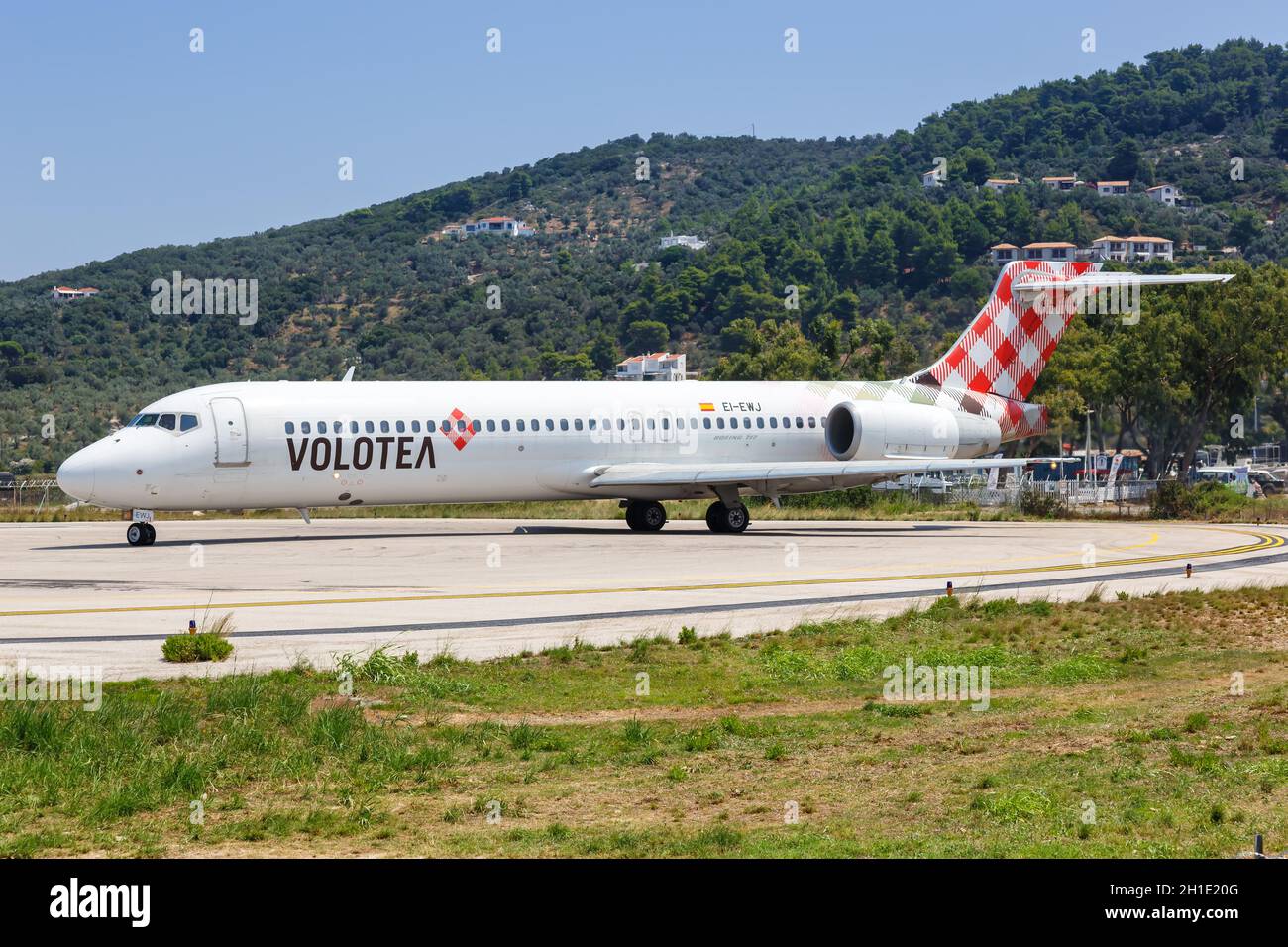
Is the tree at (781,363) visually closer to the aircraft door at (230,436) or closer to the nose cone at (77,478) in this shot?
the aircraft door at (230,436)

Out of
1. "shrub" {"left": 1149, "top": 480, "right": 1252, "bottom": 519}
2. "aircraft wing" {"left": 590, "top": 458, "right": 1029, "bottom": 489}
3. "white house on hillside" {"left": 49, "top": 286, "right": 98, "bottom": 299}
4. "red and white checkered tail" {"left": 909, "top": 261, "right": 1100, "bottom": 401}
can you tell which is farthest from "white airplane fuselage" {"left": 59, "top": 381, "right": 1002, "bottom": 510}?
"white house on hillside" {"left": 49, "top": 286, "right": 98, "bottom": 299}

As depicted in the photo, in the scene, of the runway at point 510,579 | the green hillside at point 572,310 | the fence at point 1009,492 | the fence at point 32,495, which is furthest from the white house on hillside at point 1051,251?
the runway at point 510,579

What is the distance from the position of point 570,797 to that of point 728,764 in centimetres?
176

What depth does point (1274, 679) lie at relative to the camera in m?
16.6

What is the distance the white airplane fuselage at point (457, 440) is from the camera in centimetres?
3516

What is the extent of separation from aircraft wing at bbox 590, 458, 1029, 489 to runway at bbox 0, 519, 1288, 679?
59.6 inches

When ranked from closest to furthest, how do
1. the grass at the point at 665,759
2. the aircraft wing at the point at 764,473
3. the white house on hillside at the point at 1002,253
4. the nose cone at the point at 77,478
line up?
the grass at the point at 665,759
the nose cone at the point at 77,478
the aircraft wing at the point at 764,473
the white house on hillside at the point at 1002,253

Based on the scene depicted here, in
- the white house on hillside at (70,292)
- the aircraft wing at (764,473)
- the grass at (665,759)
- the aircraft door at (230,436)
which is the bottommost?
the grass at (665,759)

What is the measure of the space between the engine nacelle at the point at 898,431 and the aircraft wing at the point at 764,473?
8.29 feet

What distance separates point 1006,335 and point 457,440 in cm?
1924

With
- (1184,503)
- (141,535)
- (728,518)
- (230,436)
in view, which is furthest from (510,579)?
(1184,503)
